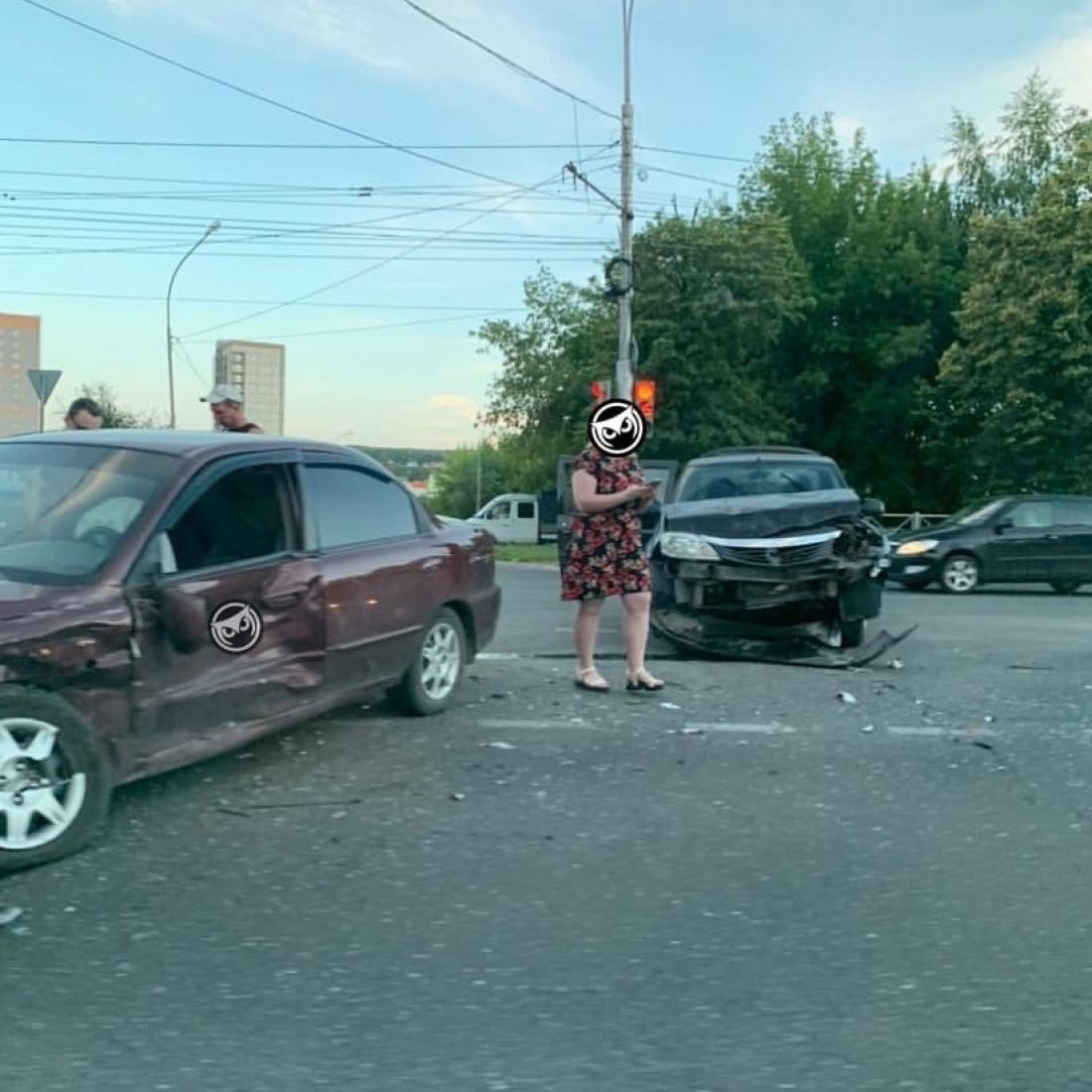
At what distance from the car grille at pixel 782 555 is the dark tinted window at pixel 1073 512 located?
10.3 m

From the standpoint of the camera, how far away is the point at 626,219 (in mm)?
24875

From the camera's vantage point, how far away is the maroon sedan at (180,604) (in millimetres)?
4484

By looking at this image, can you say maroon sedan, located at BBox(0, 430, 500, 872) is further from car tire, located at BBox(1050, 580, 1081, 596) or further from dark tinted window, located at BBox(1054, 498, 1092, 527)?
dark tinted window, located at BBox(1054, 498, 1092, 527)

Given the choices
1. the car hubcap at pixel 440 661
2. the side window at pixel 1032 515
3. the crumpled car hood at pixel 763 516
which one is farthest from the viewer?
the side window at pixel 1032 515

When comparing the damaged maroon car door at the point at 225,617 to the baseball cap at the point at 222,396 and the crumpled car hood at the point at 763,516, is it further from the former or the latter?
the crumpled car hood at the point at 763,516

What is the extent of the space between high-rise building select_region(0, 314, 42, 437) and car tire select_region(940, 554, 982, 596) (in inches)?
1120

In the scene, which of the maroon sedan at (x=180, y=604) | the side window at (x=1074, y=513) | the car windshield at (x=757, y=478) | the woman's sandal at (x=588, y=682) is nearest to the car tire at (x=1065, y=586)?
the side window at (x=1074, y=513)

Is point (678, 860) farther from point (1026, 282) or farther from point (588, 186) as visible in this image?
point (1026, 282)

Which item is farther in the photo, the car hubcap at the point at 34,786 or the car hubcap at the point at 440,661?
the car hubcap at the point at 440,661

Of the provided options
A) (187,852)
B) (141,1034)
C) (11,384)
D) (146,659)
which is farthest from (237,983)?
(11,384)

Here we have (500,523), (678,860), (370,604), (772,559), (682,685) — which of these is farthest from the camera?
(500,523)

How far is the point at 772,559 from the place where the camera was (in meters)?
8.97

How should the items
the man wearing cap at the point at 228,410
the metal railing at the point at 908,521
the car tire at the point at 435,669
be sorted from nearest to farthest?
the car tire at the point at 435,669 < the man wearing cap at the point at 228,410 < the metal railing at the point at 908,521

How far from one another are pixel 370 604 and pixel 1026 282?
94.7 feet
